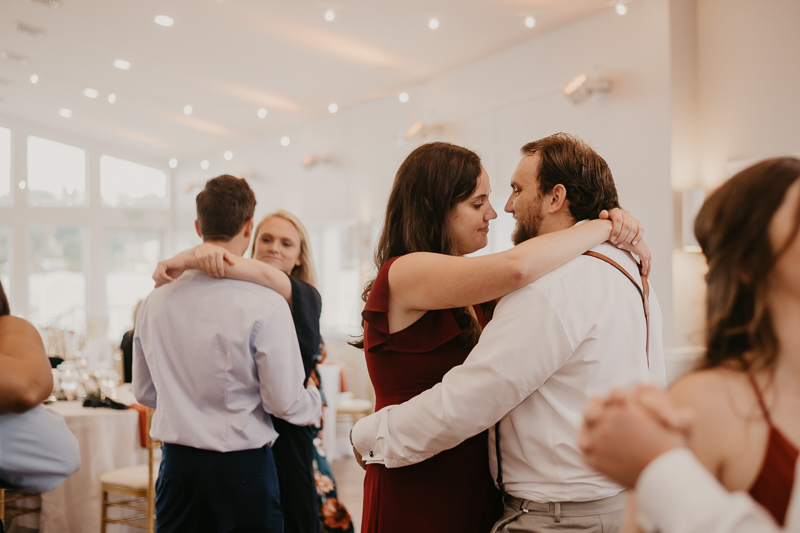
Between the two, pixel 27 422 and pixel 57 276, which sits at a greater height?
pixel 57 276

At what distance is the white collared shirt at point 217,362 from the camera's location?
2203mm

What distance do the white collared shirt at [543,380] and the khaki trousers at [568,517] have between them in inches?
0.8

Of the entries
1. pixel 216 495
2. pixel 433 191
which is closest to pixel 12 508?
pixel 216 495

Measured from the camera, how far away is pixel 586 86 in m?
5.11

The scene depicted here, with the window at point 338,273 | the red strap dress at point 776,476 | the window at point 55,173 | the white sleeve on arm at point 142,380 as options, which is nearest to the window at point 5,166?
the window at point 55,173

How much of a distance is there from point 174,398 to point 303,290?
0.63 m

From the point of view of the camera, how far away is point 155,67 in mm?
8219

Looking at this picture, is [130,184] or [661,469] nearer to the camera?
[661,469]

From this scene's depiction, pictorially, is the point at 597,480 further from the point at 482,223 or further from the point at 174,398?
the point at 174,398

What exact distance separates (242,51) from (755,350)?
7.17 m

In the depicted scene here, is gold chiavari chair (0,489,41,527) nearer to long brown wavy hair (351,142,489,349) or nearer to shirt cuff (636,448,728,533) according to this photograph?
long brown wavy hair (351,142,489,349)

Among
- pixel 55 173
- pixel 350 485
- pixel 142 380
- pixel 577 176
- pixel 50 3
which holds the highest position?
pixel 50 3

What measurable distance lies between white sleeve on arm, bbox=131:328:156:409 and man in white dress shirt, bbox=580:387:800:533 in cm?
212

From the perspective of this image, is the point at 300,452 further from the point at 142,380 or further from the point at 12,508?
the point at 12,508
